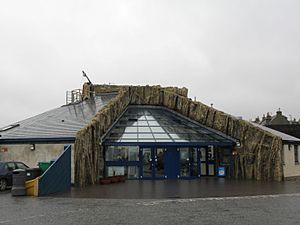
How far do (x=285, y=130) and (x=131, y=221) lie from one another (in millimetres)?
Answer: 37385

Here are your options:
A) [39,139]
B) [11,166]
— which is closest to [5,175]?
[11,166]

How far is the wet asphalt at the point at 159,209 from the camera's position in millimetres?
10875

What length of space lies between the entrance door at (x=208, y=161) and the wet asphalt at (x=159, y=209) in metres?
10.1

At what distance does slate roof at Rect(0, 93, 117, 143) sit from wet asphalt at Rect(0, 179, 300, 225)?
6169 millimetres

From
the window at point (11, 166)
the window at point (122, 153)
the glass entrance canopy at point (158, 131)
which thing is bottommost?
the window at point (11, 166)

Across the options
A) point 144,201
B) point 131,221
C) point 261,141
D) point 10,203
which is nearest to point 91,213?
point 131,221

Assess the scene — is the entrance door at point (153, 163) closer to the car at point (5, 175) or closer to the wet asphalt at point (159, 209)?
the wet asphalt at point (159, 209)

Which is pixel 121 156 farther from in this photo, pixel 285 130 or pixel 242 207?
pixel 285 130

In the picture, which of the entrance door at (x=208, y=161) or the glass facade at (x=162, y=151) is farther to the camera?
the entrance door at (x=208, y=161)

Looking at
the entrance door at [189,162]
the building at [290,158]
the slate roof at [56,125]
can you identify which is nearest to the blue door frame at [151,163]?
the entrance door at [189,162]

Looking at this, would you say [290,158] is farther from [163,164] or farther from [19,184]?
[19,184]

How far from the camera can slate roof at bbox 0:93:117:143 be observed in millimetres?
23578

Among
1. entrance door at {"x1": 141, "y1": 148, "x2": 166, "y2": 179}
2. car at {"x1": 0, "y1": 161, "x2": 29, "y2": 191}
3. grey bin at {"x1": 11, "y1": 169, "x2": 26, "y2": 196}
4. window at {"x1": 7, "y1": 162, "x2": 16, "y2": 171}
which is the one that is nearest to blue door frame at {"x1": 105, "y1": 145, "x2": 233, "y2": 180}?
entrance door at {"x1": 141, "y1": 148, "x2": 166, "y2": 179}

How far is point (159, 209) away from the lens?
12758 mm
